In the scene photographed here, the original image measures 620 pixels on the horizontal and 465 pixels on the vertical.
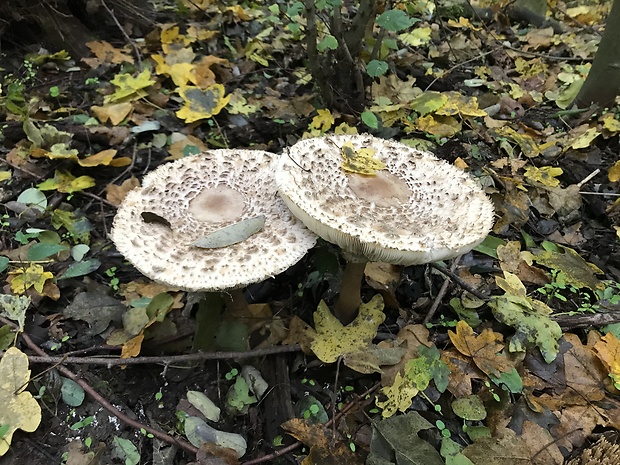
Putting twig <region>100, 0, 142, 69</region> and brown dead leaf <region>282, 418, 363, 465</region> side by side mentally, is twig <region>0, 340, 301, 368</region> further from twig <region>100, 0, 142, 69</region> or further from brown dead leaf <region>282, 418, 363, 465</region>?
twig <region>100, 0, 142, 69</region>

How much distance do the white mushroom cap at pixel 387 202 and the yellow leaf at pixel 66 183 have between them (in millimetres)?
2236

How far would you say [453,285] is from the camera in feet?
11.6

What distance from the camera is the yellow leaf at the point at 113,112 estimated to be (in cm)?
468

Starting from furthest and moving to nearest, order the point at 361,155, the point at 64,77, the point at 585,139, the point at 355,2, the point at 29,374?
1. the point at 355,2
2. the point at 64,77
3. the point at 585,139
4. the point at 361,155
5. the point at 29,374

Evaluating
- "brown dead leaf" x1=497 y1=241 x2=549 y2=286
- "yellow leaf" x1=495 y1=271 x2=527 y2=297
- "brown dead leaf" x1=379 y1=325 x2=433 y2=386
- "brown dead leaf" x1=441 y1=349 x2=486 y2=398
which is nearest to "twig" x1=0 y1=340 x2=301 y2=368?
"brown dead leaf" x1=379 y1=325 x2=433 y2=386

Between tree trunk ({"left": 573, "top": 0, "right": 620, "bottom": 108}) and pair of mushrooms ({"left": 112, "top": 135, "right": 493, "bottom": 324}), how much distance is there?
9.84 feet

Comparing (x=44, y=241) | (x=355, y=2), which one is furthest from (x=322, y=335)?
(x=355, y=2)

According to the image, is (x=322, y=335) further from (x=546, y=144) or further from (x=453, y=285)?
(x=546, y=144)

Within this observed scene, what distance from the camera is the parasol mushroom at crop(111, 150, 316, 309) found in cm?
253

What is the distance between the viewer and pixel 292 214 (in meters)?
2.92

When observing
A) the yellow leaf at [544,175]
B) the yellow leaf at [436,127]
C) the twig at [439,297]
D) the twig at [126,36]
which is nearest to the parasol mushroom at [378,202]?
the twig at [439,297]

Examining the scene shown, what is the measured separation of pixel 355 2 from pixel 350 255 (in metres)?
5.52

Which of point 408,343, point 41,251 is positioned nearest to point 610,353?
point 408,343

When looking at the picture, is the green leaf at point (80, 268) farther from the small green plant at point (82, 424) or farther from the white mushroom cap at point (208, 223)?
the small green plant at point (82, 424)
